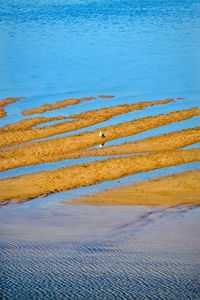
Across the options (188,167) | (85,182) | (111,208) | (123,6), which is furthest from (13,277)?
(123,6)

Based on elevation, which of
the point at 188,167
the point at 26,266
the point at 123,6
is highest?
the point at 26,266

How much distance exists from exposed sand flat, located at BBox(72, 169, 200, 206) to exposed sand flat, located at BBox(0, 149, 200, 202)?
1.59m

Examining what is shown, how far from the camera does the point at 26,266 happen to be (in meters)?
15.5

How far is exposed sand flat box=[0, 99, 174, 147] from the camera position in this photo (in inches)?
1153

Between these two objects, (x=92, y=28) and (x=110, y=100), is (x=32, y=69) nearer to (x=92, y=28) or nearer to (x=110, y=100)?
(x=110, y=100)

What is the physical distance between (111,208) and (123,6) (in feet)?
303

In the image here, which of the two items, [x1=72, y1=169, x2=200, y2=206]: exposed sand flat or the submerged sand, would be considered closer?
[x1=72, y1=169, x2=200, y2=206]: exposed sand flat

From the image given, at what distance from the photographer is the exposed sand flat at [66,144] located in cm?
2600

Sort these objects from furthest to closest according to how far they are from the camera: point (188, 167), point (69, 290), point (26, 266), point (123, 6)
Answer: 1. point (123, 6)
2. point (188, 167)
3. point (26, 266)
4. point (69, 290)

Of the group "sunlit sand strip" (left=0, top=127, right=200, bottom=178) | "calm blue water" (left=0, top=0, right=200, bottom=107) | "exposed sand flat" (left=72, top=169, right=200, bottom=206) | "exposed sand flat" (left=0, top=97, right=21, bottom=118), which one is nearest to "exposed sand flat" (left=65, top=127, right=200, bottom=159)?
"sunlit sand strip" (left=0, top=127, right=200, bottom=178)

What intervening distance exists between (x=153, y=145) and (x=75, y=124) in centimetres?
575

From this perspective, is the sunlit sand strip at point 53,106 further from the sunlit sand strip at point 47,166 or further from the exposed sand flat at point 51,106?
the sunlit sand strip at point 47,166

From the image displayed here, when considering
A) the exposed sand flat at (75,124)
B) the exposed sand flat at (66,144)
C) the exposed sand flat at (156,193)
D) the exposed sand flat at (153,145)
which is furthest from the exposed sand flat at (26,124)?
the exposed sand flat at (156,193)

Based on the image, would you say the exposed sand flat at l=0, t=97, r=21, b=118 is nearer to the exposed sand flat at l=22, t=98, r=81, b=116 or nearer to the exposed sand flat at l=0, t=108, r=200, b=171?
the exposed sand flat at l=22, t=98, r=81, b=116
